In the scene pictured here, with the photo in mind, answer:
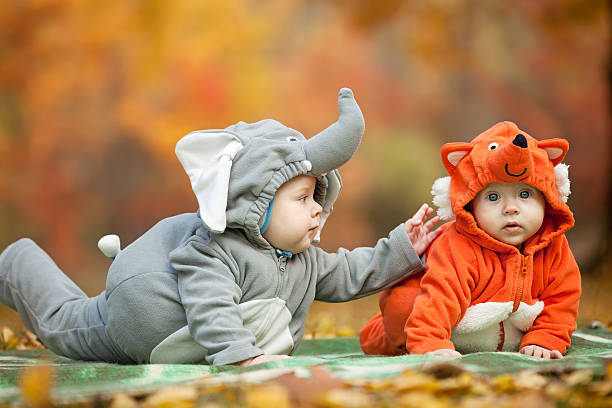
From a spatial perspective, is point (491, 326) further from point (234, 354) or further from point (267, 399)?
point (267, 399)

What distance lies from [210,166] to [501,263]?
2.88ft

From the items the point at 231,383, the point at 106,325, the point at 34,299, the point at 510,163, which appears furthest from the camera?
the point at 34,299

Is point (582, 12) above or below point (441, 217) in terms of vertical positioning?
above

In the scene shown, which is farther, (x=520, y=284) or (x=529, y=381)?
(x=520, y=284)

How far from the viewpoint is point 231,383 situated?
1671mm

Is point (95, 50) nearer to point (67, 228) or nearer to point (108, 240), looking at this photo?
point (67, 228)

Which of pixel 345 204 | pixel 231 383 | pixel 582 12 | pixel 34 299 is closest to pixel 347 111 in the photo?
pixel 231 383

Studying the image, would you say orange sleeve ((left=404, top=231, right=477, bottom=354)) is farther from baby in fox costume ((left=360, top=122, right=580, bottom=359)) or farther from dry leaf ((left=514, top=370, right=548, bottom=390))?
dry leaf ((left=514, top=370, right=548, bottom=390))

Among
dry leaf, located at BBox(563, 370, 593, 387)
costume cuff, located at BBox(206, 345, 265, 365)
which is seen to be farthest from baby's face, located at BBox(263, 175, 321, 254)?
dry leaf, located at BBox(563, 370, 593, 387)

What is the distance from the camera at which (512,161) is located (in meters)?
2.05

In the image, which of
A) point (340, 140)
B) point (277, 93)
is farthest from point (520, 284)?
point (277, 93)

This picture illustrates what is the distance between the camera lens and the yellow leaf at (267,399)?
145 cm

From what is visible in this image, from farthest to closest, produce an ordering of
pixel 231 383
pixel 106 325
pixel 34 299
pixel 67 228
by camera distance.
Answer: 1. pixel 67 228
2. pixel 34 299
3. pixel 106 325
4. pixel 231 383

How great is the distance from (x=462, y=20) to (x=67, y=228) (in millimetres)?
3067
